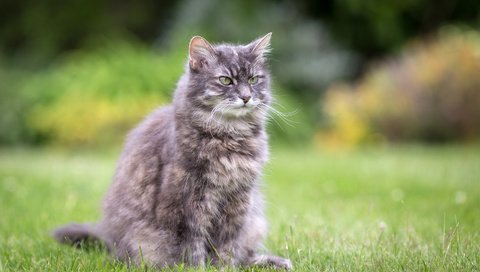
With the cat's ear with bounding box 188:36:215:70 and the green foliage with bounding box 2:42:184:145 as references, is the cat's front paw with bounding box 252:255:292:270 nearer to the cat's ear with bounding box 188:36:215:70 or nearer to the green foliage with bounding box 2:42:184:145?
the cat's ear with bounding box 188:36:215:70

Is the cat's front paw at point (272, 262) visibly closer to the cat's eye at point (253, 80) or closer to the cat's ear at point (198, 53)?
the cat's eye at point (253, 80)

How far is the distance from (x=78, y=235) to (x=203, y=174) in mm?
1132

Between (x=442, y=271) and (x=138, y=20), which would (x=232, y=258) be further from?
(x=138, y=20)

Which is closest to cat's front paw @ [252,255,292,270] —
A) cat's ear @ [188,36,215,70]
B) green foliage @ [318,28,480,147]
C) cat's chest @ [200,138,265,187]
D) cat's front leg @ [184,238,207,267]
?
cat's front leg @ [184,238,207,267]

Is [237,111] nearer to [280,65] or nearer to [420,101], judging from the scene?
[420,101]

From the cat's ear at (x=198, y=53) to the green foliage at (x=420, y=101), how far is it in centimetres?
689

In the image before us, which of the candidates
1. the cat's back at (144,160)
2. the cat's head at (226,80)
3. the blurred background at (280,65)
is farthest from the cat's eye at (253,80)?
the blurred background at (280,65)

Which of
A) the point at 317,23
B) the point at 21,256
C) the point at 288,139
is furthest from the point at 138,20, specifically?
the point at 21,256

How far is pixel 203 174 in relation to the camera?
3.28 meters

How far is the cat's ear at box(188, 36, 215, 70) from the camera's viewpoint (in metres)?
3.48

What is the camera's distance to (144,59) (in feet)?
37.0

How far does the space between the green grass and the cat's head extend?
574mm

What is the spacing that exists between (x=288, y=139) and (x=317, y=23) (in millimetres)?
3301

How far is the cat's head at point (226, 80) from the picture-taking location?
341 centimetres
